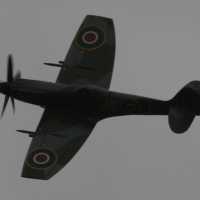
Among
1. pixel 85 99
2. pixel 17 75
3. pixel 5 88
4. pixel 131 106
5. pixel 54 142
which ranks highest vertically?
pixel 17 75

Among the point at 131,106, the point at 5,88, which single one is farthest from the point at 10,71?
the point at 131,106

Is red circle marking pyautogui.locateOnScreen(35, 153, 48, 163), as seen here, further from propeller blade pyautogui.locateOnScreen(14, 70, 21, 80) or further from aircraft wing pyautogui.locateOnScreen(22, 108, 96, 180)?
propeller blade pyautogui.locateOnScreen(14, 70, 21, 80)

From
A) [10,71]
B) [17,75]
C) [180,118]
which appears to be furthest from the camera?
[17,75]

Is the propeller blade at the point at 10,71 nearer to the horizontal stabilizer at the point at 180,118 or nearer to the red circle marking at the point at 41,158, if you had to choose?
the red circle marking at the point at 41,158

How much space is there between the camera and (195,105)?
4806cm

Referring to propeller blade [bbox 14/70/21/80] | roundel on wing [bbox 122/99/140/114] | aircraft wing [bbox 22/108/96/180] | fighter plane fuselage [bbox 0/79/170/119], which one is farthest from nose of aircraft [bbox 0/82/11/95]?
roundel on wing [bbox 122/99/140/114]

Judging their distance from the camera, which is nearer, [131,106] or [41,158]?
[41,158]

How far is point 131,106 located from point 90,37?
4637mm

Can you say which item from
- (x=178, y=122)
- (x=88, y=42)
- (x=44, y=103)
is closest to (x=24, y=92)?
(x=44, y=103)

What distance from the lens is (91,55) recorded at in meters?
50.8

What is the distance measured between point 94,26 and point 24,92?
5197mm

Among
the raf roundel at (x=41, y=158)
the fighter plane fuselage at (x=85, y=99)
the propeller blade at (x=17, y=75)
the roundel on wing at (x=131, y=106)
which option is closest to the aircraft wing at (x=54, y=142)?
the raf roundel at (x=41, y=158)

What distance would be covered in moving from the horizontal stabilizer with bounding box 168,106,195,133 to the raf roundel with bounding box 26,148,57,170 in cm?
539

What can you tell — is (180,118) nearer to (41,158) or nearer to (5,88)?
(41,158)
